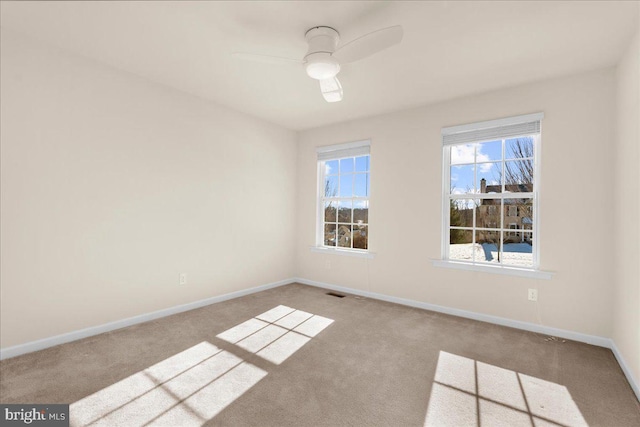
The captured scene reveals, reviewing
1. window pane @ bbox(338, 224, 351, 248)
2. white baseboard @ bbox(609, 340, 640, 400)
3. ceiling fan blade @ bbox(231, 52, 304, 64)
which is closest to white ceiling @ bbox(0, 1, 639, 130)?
ceiling fan blade @ bbox(231, 52, 304, 64)

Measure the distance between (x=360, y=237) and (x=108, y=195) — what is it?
315 centimetres

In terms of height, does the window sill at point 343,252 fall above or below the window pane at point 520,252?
below

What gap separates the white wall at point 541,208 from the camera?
2.73m

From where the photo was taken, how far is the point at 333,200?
4.72 metres

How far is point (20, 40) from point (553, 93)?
4790mm

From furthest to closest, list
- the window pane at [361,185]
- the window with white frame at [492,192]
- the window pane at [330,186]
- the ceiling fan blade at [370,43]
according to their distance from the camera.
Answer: the window pane at [330,186], the window pane at [361,185], the window with white frame at [492,192], the ceiling fan blade at [370,43]

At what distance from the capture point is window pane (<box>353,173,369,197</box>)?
4316mm

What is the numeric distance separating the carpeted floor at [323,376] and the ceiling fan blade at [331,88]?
7.37 feet

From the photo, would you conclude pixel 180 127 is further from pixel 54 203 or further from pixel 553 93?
pixel 553 93

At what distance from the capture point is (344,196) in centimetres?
459

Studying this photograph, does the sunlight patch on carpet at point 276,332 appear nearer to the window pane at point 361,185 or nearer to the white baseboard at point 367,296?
the white baseboard at point 367,296

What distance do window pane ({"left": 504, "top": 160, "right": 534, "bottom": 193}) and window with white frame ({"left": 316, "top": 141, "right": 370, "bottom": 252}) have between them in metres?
1.72

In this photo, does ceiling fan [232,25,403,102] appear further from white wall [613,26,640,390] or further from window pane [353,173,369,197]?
window pane [353,173,369,197]

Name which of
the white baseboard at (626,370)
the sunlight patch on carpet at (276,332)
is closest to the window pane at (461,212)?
the white baseboard at (626,370)
